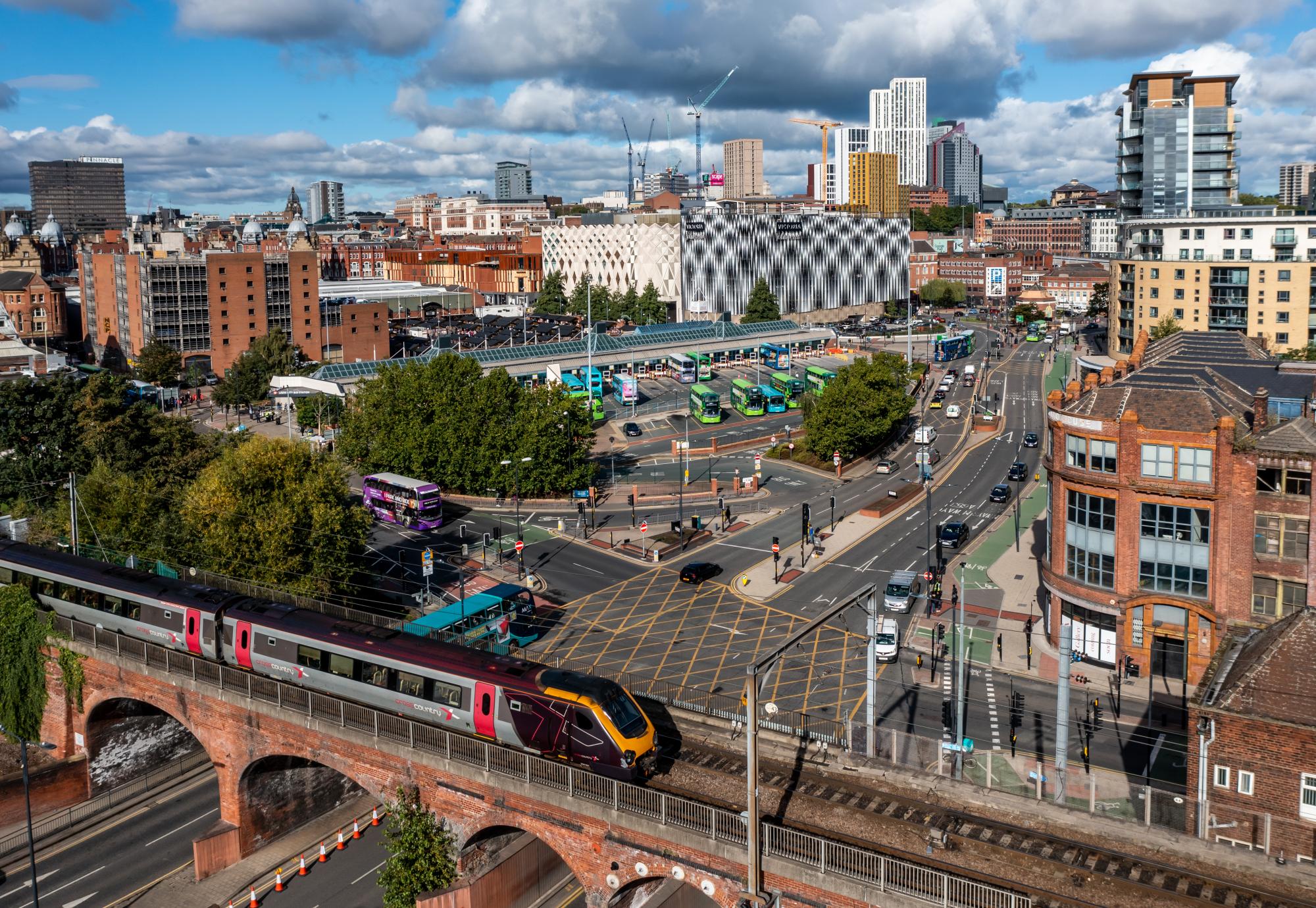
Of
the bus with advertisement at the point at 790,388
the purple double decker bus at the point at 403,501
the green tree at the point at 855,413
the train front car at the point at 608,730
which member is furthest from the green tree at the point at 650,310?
the train front car at the point at 608,730

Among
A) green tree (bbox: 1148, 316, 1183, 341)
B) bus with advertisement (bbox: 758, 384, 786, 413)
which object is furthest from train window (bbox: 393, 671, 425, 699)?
green tree (bbox: 1148, 316, 1183, 341)

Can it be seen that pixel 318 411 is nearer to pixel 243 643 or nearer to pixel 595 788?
pixel 243 643

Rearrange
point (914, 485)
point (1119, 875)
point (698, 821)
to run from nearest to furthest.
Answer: point (1119, 875) < point (698, 821) < point (914, 485)

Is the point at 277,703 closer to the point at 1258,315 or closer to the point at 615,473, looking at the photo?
the point at 615,473

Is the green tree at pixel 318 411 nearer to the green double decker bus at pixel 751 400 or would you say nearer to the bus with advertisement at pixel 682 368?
the bus with advertisement at pixel 682 368

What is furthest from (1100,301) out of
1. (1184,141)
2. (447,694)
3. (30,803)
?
(30,803)

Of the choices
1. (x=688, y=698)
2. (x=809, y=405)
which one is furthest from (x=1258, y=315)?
(x=688, y=698)
